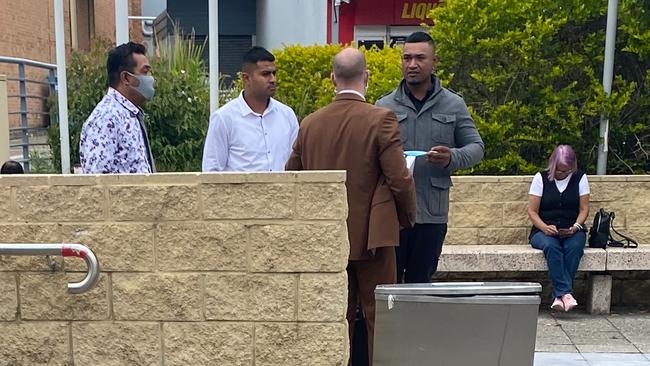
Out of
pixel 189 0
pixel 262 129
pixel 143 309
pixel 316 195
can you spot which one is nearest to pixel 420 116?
pixel 262 129

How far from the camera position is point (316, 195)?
120 inches

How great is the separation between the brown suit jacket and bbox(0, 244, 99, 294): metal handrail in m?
1.19

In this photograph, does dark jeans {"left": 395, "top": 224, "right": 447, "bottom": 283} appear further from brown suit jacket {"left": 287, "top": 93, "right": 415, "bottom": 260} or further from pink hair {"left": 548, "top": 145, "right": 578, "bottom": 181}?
pink hair {"left": 548, "top": 145, "right": 578, "bottom": 181}

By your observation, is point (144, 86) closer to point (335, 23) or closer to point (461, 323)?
point (461, 323)

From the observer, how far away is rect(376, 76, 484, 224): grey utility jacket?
404cm

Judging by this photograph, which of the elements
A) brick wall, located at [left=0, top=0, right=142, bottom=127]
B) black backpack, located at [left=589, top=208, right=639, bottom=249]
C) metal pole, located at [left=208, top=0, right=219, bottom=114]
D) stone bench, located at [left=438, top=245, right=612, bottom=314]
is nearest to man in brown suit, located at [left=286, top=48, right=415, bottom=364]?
stone bench, located at [left=438, top=245, right=612, bottom=314]

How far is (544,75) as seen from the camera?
6.49 meters

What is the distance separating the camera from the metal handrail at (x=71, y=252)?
9.50 ft

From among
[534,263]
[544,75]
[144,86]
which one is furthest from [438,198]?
[544,75]

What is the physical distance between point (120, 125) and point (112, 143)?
11 cm

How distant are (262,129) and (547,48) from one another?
355cm

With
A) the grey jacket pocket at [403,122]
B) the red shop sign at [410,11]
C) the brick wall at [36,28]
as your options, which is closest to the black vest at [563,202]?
the grey jacket pocket at [403,122]

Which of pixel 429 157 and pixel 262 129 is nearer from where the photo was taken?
pixel 429 157

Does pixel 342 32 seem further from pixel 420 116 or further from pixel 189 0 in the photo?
pixel 420 116
